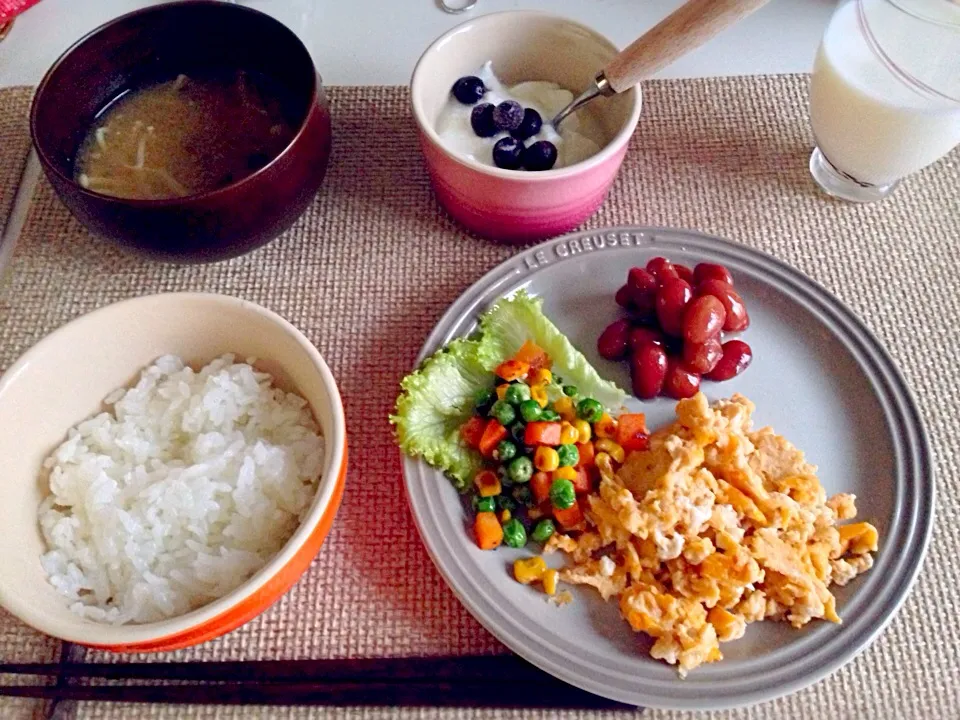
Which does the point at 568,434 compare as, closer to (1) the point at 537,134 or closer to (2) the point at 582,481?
(2) the point at 582,481

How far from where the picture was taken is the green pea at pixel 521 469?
1.11 m

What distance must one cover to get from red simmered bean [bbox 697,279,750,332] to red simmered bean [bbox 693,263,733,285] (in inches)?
0.6

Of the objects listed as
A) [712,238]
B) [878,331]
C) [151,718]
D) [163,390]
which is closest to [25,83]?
[163,390]

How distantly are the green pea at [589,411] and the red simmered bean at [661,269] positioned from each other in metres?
0.25

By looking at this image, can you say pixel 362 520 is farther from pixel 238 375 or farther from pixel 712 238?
pixel 712 238

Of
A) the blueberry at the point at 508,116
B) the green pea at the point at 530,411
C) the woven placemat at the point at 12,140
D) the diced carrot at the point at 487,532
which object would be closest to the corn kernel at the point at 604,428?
the green pea at the point at 530,411

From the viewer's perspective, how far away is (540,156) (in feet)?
4.31

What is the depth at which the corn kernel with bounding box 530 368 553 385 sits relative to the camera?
1.18 m

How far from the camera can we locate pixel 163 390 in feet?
3.83

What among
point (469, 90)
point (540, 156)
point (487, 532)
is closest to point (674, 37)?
point (540, 156)

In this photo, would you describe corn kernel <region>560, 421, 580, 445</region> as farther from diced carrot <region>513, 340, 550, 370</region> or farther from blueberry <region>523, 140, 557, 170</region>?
blueberry <region>523, 140, 557, 170</region>

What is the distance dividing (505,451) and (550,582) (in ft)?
0.63

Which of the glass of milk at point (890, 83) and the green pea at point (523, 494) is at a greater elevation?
the glass of milk at point (890, 83)

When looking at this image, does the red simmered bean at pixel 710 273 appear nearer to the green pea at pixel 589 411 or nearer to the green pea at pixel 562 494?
the green pea at pixel 589 411
